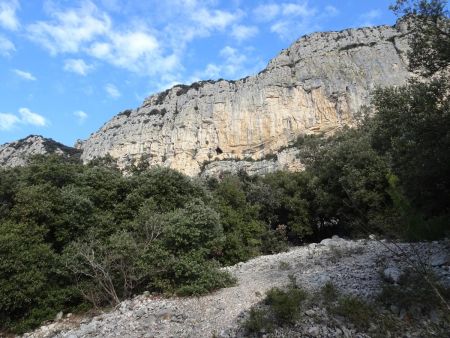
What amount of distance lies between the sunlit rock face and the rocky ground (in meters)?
56.8

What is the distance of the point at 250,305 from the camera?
9.95 metres

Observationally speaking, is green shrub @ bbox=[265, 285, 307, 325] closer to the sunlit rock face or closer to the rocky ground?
the rocky ground

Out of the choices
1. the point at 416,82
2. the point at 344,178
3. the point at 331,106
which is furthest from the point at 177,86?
the point at 416,82

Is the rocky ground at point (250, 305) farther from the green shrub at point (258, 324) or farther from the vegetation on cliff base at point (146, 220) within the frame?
the vegetation on cliff base at point (146, 220)

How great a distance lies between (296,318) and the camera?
8.23 m

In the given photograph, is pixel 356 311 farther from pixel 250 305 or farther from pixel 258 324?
pixel 250 305

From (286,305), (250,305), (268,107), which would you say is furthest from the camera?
(268,107)

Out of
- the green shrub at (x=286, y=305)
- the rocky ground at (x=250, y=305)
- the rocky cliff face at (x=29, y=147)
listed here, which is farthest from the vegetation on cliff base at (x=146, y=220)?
the rocky cliff face at (x=29, y=147)

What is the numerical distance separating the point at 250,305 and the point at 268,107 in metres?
70.4

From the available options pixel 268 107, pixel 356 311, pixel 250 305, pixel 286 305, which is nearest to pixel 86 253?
pixel 250 305

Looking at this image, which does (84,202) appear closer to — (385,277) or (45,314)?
(45,314)

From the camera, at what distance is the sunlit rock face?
2943 inches

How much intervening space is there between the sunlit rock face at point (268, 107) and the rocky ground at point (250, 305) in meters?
56.8

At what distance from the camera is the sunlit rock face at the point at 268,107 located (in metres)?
74.8
